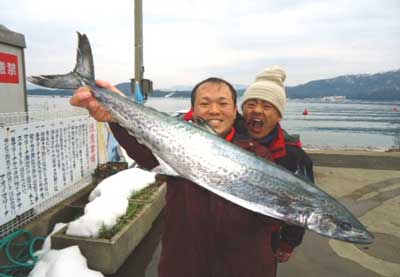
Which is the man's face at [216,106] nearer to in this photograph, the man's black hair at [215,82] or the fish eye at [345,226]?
the man's black hair at [215,82]

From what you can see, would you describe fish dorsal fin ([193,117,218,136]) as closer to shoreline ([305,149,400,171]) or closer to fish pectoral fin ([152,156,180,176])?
fish pectoral fin ([152,156,180,176])

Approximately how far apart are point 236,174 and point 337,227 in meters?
0.68

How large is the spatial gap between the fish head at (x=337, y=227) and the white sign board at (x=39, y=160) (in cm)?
363

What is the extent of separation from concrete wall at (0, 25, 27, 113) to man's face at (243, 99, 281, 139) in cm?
367

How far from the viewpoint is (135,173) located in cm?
592

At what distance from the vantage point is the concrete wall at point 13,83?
442 cm

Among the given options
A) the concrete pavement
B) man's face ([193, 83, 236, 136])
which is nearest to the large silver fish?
man's face ([193, 83, 236, 136])

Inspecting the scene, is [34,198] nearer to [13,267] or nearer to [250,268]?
[13,267]

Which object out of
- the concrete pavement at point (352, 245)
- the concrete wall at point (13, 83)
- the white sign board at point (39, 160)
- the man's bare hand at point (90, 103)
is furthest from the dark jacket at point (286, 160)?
the concrete wall at point (13, 83)

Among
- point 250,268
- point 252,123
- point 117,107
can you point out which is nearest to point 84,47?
point 117,107

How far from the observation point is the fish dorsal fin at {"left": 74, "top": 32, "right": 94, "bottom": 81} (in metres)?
2.45

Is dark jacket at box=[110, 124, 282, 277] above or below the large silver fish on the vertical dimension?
below

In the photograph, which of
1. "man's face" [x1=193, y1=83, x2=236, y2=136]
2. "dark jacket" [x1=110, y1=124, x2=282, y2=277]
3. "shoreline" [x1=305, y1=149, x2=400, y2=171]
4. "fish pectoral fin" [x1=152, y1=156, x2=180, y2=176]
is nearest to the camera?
"fish pectoral fin" [x1=152, y1=156, x2=180, y2=176]

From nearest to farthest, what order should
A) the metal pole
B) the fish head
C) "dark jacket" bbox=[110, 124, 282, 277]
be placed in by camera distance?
the fish head
"dark jacket" bbox=[110, 124, 282, 277]
the metal pole
